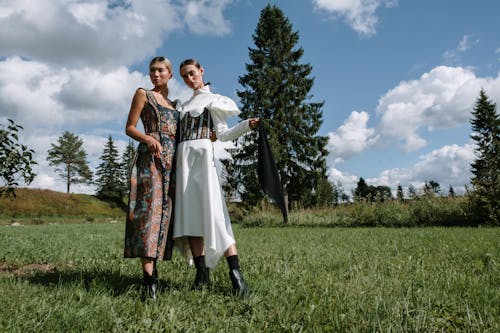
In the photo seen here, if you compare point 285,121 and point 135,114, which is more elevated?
point 285,121

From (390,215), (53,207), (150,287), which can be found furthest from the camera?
(53,207)

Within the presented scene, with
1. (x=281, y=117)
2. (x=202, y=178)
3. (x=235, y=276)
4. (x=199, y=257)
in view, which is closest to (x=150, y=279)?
(x=199, y=257)

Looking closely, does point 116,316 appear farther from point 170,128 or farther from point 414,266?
point 414,266

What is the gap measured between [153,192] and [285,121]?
25.3 metres

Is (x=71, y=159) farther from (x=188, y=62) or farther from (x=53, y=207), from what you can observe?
(x=188, y=62)

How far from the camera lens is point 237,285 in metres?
2.96

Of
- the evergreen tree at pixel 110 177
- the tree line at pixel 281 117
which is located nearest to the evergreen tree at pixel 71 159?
the evergreen tree at pixel 110 177

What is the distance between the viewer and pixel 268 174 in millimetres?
3416

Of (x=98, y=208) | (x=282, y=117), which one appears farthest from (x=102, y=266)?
(x=98, y=208)

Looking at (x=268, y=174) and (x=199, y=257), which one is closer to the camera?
(x=199, y=257)

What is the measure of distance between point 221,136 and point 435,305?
224 cm

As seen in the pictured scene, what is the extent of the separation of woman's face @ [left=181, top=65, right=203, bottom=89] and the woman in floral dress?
0.53 ft

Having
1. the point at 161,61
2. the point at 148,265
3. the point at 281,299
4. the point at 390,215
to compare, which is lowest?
the point at 281,299

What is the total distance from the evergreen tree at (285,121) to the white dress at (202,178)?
902 inches
